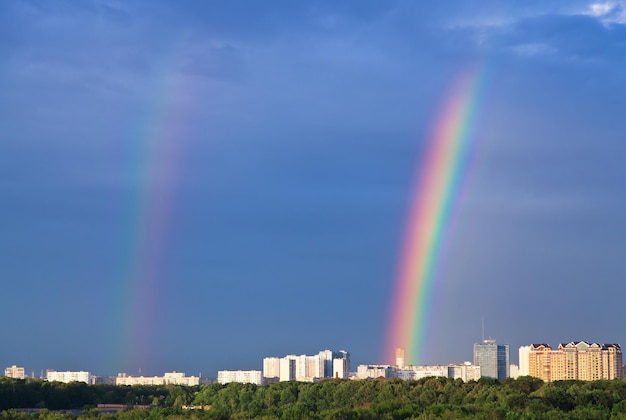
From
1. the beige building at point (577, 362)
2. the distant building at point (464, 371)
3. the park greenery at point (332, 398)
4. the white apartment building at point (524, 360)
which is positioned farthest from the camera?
the distant building at point (464, 371)

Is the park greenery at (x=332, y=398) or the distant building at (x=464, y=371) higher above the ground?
the park greenery at (x=332, y=398)

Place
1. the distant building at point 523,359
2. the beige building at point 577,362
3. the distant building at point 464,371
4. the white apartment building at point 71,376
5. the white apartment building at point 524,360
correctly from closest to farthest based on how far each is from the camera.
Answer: the beige building at point 577,362
the white apartment building at point 524,360
the distant building at point 523,359
the distant building at point 464,371
the white apartment building at point 71,376

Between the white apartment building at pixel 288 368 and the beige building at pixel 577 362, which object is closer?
the beige building at pixel 577 362

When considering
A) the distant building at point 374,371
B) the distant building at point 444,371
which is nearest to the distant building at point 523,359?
the distant building at point 444,371

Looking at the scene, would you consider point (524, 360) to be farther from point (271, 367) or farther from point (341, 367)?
point (271, 367)

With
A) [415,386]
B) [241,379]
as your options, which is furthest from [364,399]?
[241,379]

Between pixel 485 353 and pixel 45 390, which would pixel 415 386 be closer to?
pixel 45 390

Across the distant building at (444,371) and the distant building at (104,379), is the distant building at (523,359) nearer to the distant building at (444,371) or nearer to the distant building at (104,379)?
the distant building at (444,371)
